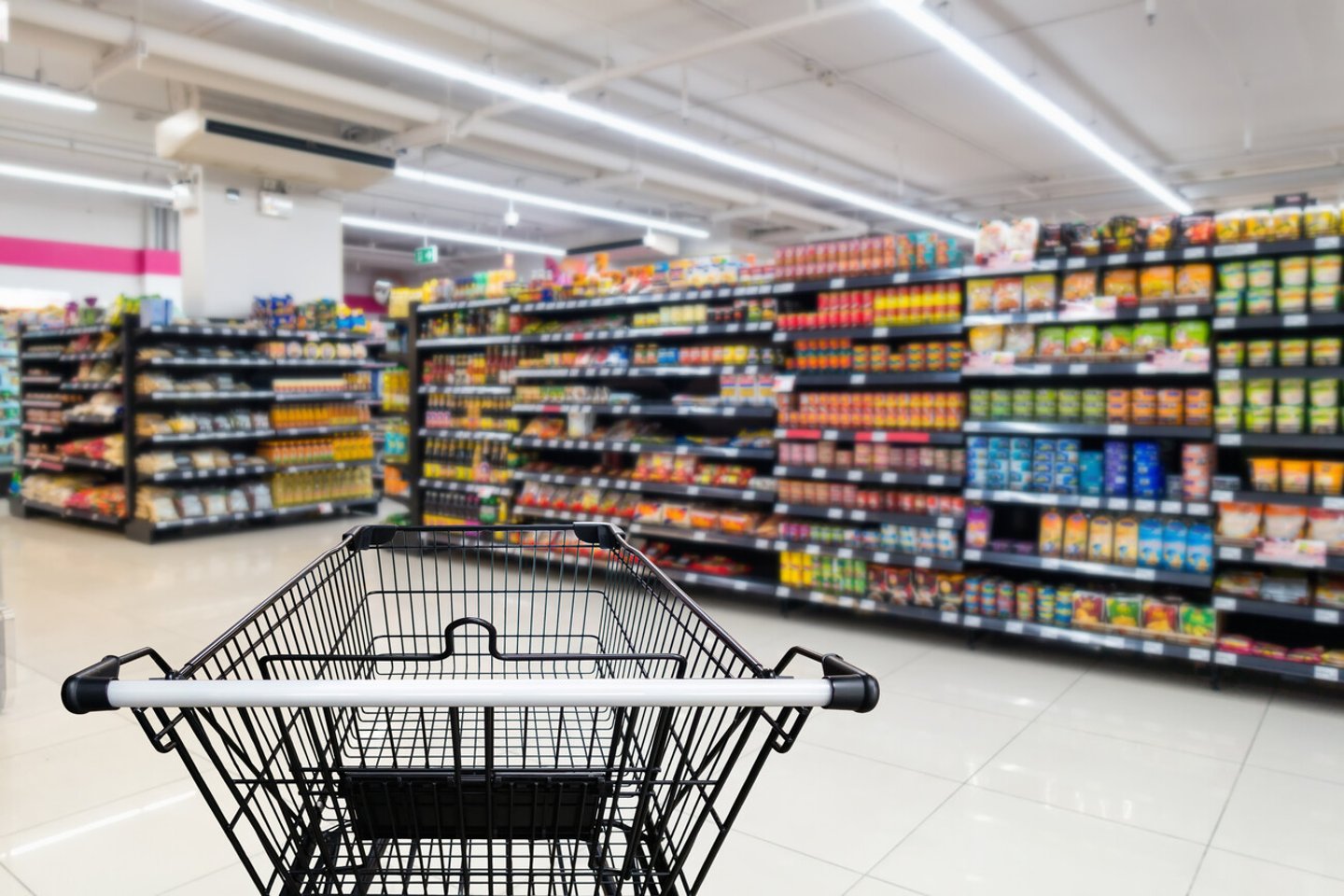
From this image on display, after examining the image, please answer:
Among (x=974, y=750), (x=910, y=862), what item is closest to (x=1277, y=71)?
(x=974, y=750)

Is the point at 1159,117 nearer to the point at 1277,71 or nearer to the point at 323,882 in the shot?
the point at 1277,71

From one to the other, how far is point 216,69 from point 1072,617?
Answer: 7419 millimetres

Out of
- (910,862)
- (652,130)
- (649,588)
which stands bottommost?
(910,862)

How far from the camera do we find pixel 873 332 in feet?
16.0

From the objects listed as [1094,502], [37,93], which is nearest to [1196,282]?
[1094,502]

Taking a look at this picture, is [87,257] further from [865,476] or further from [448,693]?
[448,693]

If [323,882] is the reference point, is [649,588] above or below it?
above

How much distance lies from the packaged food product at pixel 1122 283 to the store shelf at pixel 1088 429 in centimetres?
62

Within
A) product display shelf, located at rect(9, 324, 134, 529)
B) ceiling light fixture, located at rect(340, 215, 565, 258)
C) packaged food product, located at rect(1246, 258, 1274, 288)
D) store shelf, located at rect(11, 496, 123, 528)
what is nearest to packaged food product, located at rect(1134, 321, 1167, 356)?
packaged food product, located at rect(1246, 258, 1274, 288)

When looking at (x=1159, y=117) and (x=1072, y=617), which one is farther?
(x=1159, y=117)

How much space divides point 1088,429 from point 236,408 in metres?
7.52

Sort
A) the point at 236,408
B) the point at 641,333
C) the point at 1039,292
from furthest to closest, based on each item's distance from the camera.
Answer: the point at 236,408, the point at 641,333, the point at 1039,292

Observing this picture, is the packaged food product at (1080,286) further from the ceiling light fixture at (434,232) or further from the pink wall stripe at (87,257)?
the pink wall stripe at (87,257)

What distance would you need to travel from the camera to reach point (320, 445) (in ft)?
28.9
